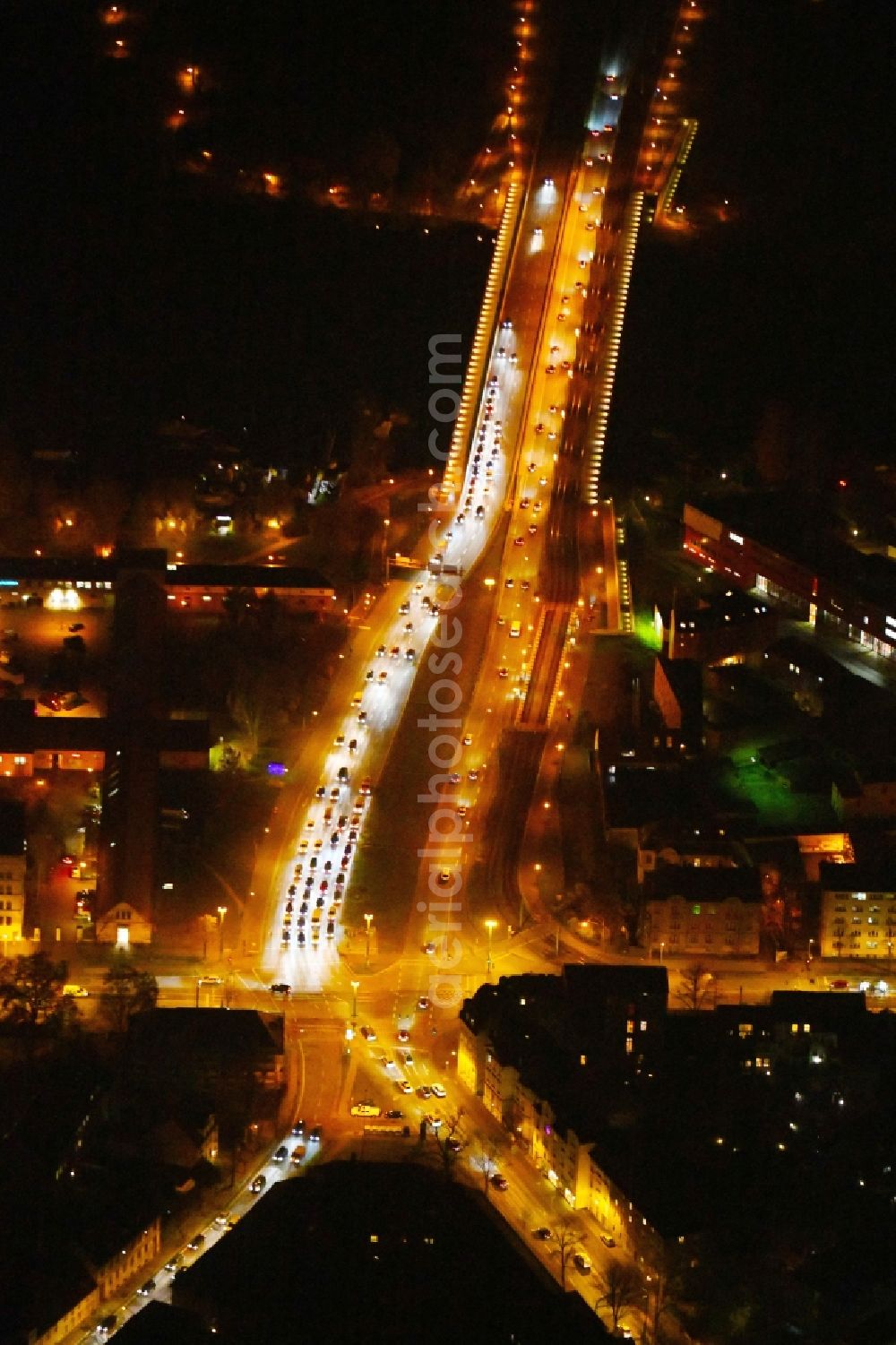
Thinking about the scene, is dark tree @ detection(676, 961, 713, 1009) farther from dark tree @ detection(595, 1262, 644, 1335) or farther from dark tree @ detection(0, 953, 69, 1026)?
dark tree @ detection(0, 953, 69, 1026)

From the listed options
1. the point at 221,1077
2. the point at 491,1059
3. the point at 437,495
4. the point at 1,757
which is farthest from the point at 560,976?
the point at 437,495

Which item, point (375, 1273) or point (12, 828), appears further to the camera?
point (12, 828)

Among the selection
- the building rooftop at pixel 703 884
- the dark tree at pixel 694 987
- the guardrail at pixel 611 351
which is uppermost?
the guardrail at pixel 611 351

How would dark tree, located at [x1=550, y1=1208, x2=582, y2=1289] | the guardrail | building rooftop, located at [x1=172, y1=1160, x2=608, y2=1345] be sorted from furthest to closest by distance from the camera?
the guardrail → dark tree, located at [x1=550, y1=1208, x2=582, y2=1289] → building rooftop, located at [x1=172, y1=1160, x2=608, y2=1345]

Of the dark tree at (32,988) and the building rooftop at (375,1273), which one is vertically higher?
the dark tree at (32,988)

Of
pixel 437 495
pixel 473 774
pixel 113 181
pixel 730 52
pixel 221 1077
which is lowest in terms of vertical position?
pixel 221 1077

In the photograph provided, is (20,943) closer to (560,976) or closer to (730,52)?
(560,976)

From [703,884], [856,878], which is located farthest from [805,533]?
[703,884]

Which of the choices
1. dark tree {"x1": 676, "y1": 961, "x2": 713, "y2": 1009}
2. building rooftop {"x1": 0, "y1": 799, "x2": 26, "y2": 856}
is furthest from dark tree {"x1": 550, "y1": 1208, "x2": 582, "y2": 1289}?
building rooftop {"x1": 0, "y1": 799, "x2": 26, "y2": 856}

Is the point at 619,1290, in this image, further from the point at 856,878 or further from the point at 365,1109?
the point at 856,878

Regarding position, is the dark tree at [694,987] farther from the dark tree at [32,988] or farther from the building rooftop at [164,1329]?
the building rooftop at [164,1329]

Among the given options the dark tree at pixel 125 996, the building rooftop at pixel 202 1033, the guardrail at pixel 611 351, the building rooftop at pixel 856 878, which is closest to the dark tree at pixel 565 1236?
the building rooftop at pixel 202 1033
